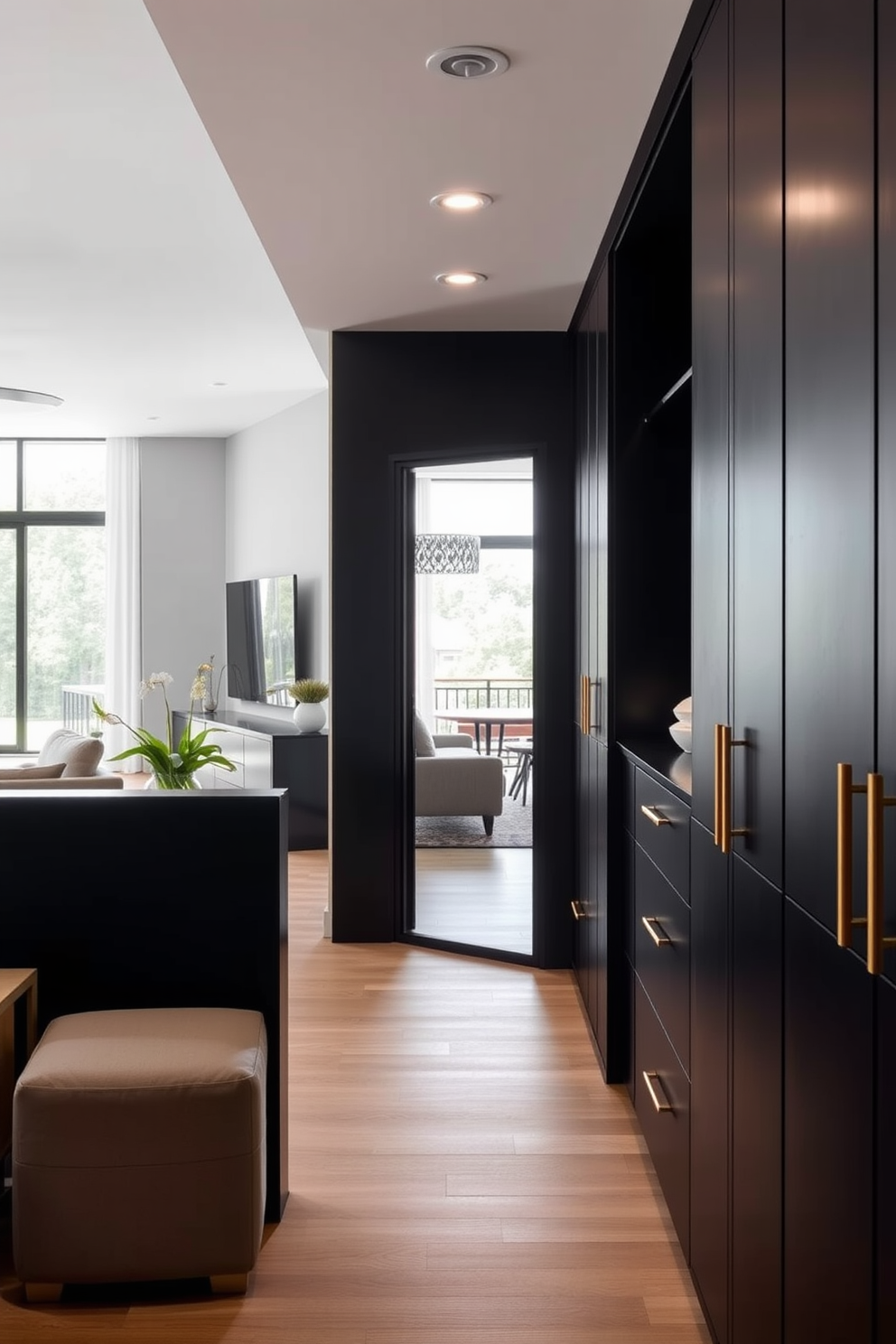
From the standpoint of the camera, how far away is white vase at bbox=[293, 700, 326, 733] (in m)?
6.80

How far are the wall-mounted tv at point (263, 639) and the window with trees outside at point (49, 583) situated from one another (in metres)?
1.51

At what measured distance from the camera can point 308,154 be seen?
109 inches

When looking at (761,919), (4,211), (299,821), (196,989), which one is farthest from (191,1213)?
(299,821)

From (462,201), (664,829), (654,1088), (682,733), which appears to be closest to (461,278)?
(462,201)

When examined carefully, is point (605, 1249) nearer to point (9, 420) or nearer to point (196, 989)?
point (196, 989)

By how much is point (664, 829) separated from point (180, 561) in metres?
7.57

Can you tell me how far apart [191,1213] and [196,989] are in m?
0.49

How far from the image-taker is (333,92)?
8.02 ft

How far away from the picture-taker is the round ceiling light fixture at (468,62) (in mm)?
2279

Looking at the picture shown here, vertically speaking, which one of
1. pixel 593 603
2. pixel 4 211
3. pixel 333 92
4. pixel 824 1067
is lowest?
pixel 824 1067

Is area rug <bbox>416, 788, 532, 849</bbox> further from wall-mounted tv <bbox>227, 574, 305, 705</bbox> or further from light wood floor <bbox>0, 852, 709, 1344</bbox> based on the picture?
light wood floor <bbox>0, 852, 709, 1344</bbox>

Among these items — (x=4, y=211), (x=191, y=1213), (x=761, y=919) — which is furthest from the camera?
(x=4, y=211)

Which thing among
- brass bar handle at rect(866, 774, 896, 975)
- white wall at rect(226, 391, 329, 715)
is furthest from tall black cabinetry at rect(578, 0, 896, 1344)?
white wall at rect(226, 391, 329, 715)

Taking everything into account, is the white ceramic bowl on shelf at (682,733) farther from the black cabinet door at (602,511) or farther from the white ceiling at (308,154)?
the white ceiling at (308,154)
